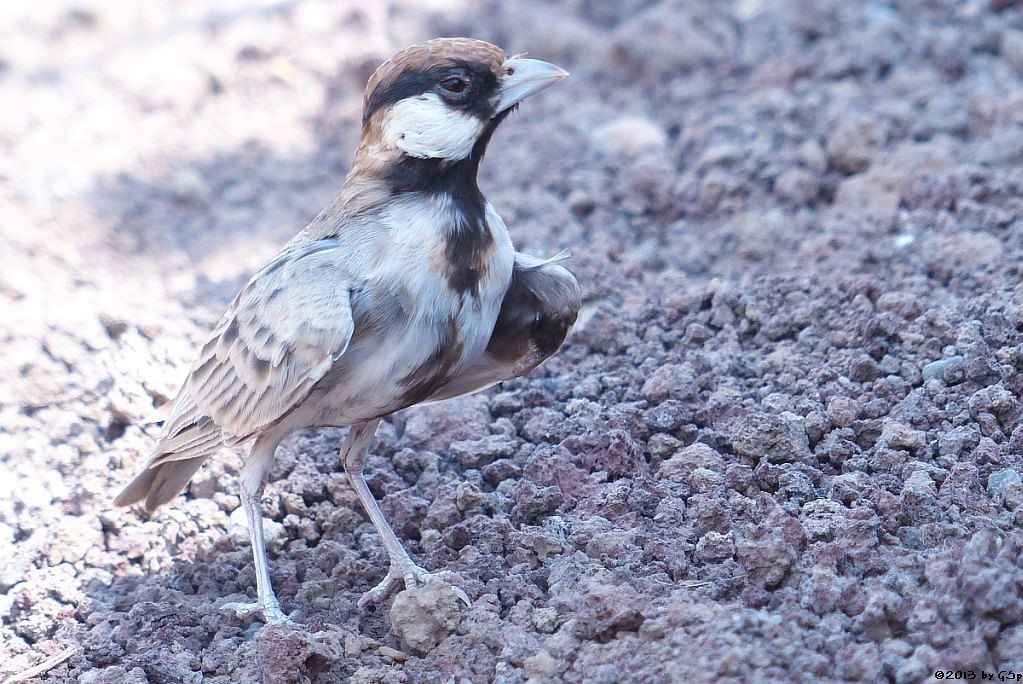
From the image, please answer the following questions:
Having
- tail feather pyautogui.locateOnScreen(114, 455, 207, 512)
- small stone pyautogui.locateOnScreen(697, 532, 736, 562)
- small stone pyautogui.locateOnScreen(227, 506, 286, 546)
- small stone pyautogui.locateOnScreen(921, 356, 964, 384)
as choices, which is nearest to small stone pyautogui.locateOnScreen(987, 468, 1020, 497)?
small stone pyautogui.locateOnScreen(921, 356, 964, 384)

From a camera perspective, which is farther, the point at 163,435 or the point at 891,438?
the point at 163,435

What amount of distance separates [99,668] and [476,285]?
6.36 feet

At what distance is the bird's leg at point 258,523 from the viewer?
4.34 m

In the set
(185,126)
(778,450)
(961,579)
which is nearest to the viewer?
(961,579)

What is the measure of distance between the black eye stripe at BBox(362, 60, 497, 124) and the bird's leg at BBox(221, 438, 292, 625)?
1.40 m

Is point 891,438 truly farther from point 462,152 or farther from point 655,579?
point 462,152

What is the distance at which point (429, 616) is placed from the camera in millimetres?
4027

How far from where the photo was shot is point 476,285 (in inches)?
168

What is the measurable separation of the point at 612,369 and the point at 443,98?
6.07 feet

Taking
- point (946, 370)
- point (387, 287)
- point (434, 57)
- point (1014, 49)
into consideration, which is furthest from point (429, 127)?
point (1014, 49)

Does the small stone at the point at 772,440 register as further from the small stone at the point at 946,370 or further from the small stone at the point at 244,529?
the small stone at the point at 244,529

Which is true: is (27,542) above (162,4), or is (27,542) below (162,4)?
below

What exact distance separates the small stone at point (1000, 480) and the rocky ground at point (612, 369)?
0.02 meters

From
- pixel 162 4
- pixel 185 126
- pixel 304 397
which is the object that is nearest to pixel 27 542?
pixel 304 397
